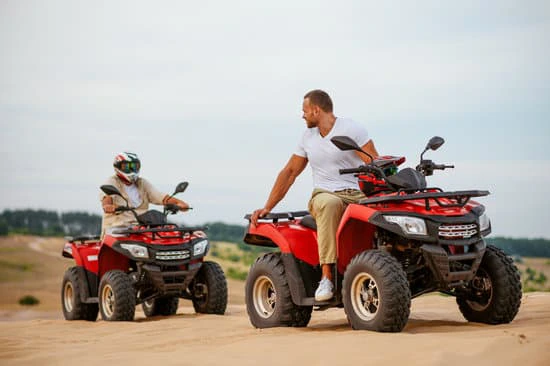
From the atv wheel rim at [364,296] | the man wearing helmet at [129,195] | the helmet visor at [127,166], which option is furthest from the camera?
the helmet visor at [127,166]

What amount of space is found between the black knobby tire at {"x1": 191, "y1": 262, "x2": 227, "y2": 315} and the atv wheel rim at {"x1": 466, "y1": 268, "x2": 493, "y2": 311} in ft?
17.3

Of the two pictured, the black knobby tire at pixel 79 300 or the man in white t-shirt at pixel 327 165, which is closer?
the man in white t-shirt at pixel 327 165

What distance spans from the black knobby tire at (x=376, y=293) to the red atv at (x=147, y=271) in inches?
197

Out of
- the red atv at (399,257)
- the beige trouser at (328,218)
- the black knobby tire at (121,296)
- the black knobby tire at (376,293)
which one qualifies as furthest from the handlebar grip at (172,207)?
the black knobby tire at (376,293)

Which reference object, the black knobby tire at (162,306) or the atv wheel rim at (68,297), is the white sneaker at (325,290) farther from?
the atv wheel rim at (68,297)

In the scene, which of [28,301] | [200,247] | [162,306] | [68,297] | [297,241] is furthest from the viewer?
[28,301]

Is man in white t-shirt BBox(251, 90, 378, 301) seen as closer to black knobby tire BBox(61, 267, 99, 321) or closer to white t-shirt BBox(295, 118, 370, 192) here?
white t-shirt BBox(295, 118, 370, 192)

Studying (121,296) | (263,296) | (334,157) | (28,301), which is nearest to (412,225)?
(334,157)

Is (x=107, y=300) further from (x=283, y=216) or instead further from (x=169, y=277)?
(x=283, y=216)

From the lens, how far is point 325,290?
876 cm

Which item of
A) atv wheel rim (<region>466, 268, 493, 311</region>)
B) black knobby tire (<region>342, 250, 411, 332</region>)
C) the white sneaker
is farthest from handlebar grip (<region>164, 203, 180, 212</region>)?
atv wheel rim (<region>466, 268, 493, 311</region>)

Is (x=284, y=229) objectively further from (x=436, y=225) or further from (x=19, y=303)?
(x=19, y=303)

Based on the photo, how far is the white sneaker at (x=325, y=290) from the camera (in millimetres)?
8758

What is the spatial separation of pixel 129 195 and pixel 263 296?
15.2 feet
